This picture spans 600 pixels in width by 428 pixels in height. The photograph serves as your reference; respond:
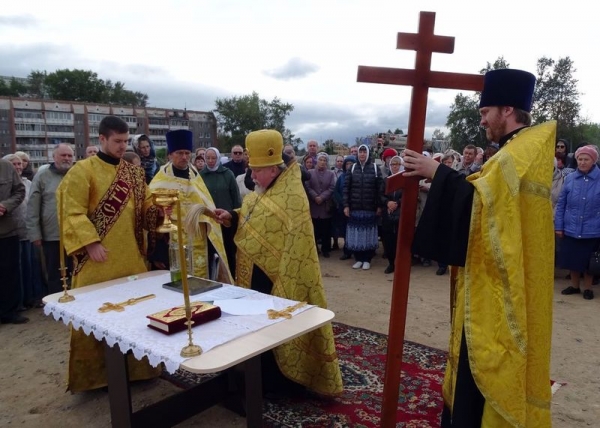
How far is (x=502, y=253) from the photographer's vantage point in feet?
6.69

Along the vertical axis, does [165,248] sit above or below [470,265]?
below

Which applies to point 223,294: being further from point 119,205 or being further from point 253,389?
point 119,205


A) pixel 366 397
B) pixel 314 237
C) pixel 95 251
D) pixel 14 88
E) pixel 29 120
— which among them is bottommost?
pixel 366 397

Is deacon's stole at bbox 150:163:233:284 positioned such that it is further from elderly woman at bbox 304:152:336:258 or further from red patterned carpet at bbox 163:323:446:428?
elderly woman at bbox 304:152:336:258

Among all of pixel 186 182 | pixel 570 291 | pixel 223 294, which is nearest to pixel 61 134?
pixel 186 182

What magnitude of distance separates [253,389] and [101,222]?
1.74 m

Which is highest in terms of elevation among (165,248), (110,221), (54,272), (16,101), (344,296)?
(16,101)

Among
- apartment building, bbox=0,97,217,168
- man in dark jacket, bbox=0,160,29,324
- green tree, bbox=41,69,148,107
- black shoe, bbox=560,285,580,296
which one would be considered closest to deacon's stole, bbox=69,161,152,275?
man in dark jacket, bbox=0,160,29,324

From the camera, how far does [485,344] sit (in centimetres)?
213

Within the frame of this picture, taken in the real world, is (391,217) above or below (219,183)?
below

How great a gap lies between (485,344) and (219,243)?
7.41ft

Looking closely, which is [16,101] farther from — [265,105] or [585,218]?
[585,218]

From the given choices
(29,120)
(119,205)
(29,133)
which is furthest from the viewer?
(29,133)

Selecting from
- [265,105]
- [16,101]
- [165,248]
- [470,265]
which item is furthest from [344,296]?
[265,105]
